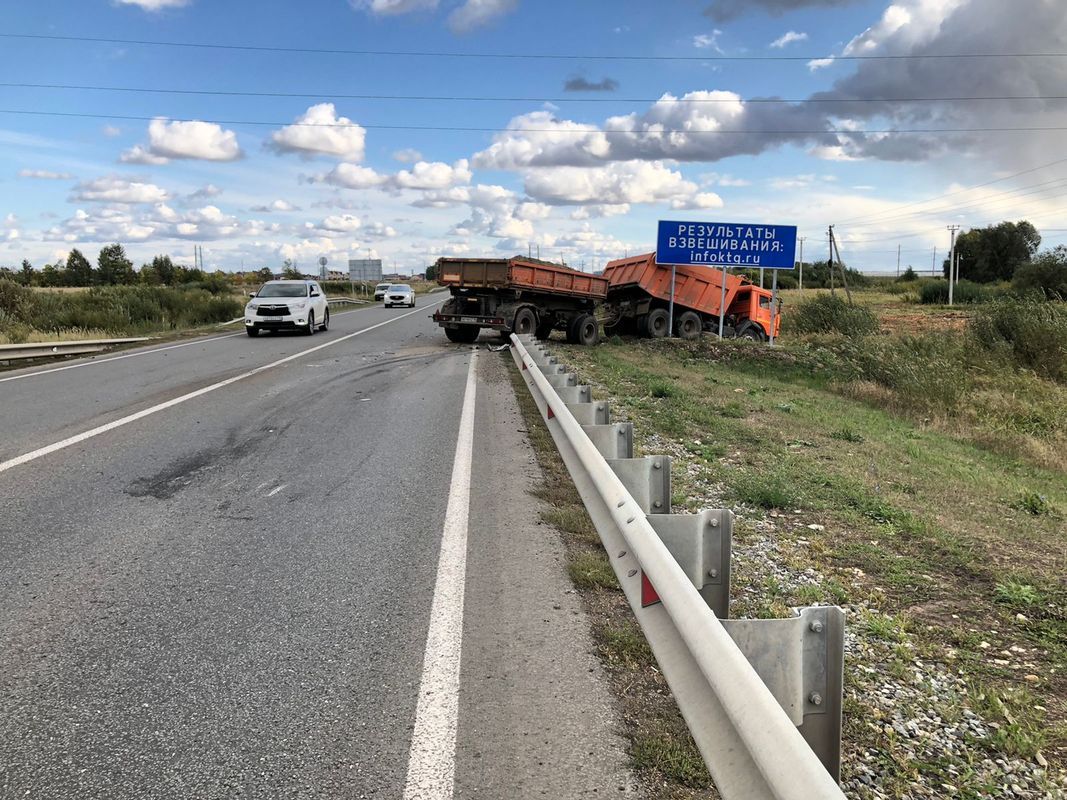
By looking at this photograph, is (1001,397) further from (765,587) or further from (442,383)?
(765,587)

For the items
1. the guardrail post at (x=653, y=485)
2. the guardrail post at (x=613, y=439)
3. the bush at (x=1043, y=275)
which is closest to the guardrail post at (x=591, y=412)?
the guardrail post at (x=613, y=439)

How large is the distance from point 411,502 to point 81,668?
291 cm

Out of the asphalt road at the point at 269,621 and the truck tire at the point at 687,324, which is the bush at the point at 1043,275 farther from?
the asphalt road at the point at 269,621

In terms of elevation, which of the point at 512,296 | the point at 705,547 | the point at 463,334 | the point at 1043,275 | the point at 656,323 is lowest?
the point at 705,547

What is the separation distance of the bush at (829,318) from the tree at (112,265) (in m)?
91.6

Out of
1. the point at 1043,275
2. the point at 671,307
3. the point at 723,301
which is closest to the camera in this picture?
the point at 671,307

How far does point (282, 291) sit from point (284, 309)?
127 centimetres

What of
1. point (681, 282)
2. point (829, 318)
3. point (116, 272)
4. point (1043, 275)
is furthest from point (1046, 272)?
point (116, 272)

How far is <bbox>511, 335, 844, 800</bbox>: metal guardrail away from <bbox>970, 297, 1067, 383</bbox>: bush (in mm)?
15527

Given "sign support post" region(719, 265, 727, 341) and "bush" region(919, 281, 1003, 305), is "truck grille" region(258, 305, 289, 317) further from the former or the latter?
"bush" region(919, 281, 1003, 305)

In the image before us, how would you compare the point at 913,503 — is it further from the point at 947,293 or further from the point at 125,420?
the point at 947,293

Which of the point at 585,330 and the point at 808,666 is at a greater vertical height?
the point at 585,330

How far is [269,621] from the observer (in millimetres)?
3953

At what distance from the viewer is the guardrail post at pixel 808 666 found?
2.13m
